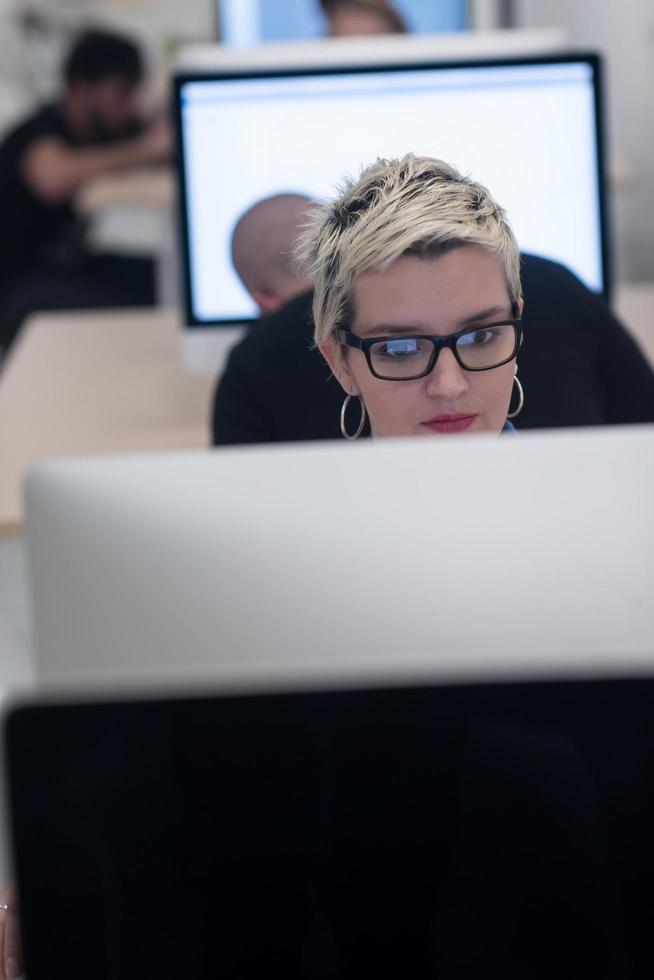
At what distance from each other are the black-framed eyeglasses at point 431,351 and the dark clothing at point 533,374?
0.03 meters

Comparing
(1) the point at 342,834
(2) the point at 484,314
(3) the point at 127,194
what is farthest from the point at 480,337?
(3) the point at 127,194

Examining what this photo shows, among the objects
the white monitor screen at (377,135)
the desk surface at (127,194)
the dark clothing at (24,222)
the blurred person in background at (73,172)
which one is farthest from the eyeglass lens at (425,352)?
the dark clothing at (24,222)

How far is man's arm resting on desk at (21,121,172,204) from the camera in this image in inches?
142

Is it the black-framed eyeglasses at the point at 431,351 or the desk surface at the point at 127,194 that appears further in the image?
the desk surface at the point at 127,194

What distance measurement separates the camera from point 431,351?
862 millimetres

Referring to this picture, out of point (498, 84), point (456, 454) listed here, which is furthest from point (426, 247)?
point (498, 84)

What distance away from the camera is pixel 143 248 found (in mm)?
4309

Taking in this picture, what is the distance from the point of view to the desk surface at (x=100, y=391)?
1.73 meters

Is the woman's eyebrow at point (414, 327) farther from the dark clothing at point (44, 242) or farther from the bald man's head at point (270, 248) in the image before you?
the dark clothing at point (44, 242)

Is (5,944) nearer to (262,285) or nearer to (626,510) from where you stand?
(626,510)

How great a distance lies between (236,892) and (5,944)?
33 centimetres

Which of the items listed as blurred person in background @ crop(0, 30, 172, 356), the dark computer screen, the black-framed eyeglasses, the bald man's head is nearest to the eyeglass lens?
the black-framed eyeglasses

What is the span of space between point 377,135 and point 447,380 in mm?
888

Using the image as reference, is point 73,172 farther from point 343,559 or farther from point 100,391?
point 343,559
